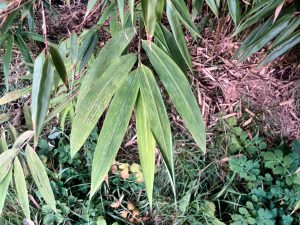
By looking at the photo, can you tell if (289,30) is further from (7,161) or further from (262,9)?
(7,161)

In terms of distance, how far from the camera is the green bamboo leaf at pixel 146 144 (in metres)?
0.75

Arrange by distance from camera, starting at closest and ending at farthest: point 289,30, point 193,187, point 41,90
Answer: point 41,90 < point 289,30 < point 193,187

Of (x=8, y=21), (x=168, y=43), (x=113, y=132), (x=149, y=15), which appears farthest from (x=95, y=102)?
(x=8, y=21)

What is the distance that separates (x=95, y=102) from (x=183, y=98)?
17 centimetres

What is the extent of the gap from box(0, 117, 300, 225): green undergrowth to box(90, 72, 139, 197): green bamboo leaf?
620 mm

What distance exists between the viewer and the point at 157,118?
0.73 m

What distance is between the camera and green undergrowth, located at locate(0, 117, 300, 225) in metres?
1.27

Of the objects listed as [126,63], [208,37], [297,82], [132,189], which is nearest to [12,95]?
[126,63]

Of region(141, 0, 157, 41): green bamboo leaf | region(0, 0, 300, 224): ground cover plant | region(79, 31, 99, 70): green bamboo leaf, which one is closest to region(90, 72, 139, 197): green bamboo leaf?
region(0, 0, 300, 224): ground cover plant

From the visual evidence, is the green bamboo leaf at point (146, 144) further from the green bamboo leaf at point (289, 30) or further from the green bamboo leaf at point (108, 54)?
the green bamboo leaf at point (289, 30)

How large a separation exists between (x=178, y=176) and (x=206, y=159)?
113mm

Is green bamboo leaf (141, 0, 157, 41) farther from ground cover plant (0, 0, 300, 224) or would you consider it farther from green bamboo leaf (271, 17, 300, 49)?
green bamboo leaf (271, 17, 300, 49)

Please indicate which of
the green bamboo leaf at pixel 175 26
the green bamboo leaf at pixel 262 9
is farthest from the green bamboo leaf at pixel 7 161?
the green bamboo leaf at pixel 262 9

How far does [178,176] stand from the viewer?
1.38 metres
